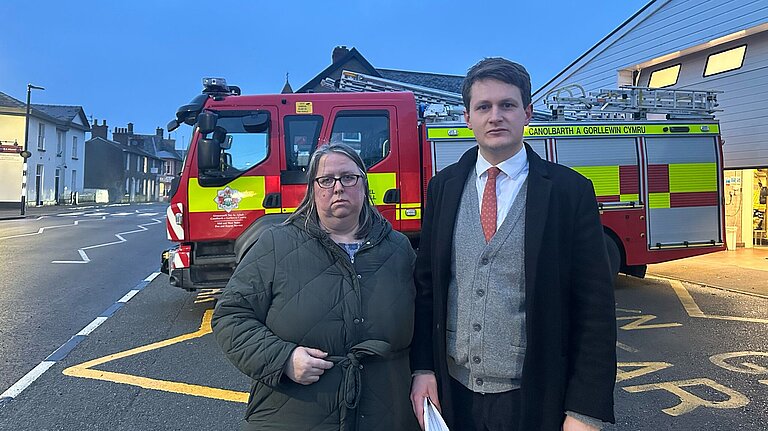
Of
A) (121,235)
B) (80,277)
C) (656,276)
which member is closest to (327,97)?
(80,277)

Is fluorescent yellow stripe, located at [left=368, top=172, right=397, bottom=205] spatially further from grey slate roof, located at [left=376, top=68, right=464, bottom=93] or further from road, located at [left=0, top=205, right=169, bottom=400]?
grey slate roof, located at [left=376, top=68, right=464, bottom=93]

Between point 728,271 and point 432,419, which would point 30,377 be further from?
point 728,271

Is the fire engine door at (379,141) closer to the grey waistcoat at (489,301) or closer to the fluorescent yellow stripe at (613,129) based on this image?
the fluorescent yellow stripe at (613,129)

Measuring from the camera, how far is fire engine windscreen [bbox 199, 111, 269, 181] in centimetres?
601

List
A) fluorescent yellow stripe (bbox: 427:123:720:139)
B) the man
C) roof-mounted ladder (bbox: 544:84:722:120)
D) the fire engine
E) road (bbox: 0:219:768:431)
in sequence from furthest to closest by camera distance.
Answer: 1. roof-mounted ladder (bbox: 544:84:722:120)
2. fluorescent yellow stripe (bbox: 427:123:720:139)
3. the fire engine
4. road (bbox: 0:219:768:431)
5. the man

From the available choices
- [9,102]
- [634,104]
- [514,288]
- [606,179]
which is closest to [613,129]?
[606,179]

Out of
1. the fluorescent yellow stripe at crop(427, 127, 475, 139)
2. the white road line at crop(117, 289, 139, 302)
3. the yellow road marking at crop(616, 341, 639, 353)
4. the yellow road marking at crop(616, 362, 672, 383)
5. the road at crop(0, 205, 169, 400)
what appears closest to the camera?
the yellow road marking at crop(616, 362, 672, 383)

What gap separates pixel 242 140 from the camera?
6059mm

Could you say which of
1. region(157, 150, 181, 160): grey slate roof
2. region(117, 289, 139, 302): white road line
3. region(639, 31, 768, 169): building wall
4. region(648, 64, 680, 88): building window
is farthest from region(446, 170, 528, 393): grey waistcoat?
region(157, 150, 181, 160): grey slate roof

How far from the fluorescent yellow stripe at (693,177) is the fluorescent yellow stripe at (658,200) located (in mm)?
147

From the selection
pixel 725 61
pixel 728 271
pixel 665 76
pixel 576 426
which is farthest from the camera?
pixel 665 76

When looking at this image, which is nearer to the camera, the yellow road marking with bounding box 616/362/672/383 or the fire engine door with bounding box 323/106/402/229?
the yellow road marking with bounding box 616/362/672/383

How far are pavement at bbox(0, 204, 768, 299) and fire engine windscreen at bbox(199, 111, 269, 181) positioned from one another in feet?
24.8

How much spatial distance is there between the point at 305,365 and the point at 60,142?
44017 mm
